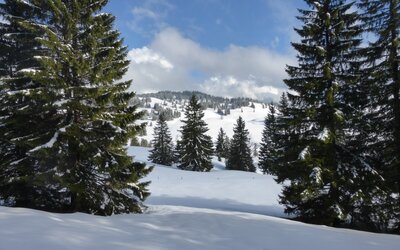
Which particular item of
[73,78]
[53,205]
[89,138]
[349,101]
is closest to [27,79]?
[73,78]

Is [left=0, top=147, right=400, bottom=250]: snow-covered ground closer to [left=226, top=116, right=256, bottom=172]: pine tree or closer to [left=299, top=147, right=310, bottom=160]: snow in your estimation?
[left=299, top=147, right=310, bottom=160]: snow

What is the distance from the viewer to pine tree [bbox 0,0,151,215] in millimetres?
11430

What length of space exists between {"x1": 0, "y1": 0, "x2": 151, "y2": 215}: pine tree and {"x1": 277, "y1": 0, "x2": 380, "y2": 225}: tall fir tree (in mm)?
7276

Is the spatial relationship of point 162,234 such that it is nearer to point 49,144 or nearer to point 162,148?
point 49,144

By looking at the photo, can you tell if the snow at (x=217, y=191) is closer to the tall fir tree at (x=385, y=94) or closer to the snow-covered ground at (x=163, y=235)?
the tall fir tree at (x=385, y=94)

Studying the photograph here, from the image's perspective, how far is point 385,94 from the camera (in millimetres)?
14617

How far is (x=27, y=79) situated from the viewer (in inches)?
502

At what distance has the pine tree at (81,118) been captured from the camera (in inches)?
450

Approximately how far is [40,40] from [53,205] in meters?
6.45

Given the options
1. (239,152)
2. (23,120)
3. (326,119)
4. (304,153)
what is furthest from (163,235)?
(239,152)

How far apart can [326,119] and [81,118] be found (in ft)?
35.7

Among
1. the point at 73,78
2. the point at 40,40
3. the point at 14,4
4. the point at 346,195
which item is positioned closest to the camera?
the point at 40,40

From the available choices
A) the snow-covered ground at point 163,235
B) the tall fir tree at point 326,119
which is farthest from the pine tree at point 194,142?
the snow-covered ground at point 163,235

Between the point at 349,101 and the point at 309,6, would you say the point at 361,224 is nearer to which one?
the point at 349,101
